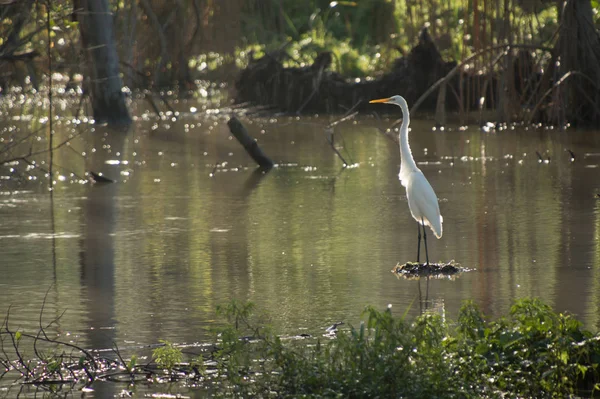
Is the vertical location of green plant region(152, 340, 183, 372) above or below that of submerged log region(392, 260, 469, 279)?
below

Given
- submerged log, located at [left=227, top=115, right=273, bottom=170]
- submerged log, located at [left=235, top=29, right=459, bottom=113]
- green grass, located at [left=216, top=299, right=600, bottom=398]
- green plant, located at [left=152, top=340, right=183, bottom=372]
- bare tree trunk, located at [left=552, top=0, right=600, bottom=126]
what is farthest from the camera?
submerged log, located at [left=235, top=29, right=459, bottom=113]

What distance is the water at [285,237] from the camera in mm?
7523

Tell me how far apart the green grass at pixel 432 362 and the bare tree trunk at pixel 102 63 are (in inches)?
652

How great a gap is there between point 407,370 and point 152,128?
18.0 meters

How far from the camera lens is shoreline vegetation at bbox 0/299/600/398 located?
5258 mm

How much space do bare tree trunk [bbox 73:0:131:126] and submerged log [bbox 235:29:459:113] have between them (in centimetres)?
353

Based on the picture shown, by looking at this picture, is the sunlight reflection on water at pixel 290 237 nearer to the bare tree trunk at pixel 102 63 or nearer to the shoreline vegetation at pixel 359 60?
the shoreline vegetation at pixel 359 60

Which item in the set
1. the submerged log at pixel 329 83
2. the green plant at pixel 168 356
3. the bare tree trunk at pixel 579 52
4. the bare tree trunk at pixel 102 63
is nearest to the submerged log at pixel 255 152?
the bare tree trunk at pixel 579 52

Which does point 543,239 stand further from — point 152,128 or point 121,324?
point 152,128

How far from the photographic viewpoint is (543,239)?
9.72m

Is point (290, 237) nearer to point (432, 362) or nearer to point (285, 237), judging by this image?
point (285, 237)

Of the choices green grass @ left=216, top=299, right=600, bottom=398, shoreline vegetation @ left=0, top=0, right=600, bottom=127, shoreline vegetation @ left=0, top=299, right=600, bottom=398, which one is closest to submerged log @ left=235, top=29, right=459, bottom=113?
shoreline vegetation @ left=0, top=0, right=600, bottom=127

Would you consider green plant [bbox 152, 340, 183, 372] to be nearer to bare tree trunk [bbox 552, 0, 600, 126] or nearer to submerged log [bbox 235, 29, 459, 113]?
bare tree trunk [bbox 552, 0, 600, 126]

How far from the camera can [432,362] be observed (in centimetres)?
529
